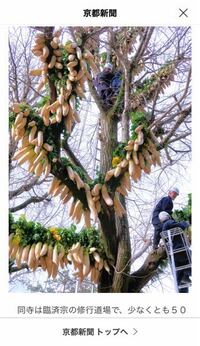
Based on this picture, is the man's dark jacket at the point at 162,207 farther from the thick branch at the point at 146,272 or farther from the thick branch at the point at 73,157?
the thick branch at the point at 73,157

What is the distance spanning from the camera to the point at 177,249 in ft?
6.02

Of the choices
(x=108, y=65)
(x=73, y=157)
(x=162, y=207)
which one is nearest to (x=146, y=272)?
(x=162, y=207)

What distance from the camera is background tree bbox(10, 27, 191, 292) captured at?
179 centimetres

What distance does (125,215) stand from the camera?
1937mm

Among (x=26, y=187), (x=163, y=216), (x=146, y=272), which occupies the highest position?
(x=26, y=187)

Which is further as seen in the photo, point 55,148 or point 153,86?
point 153,86

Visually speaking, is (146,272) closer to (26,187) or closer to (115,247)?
(115,247)

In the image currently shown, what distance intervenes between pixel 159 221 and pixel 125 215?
0.40 feet

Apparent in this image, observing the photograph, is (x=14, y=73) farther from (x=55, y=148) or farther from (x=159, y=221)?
(x=159, y=221)

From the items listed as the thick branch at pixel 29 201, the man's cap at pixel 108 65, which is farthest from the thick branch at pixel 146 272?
the man's cap at pixel 108 65

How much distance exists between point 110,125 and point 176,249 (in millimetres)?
452
